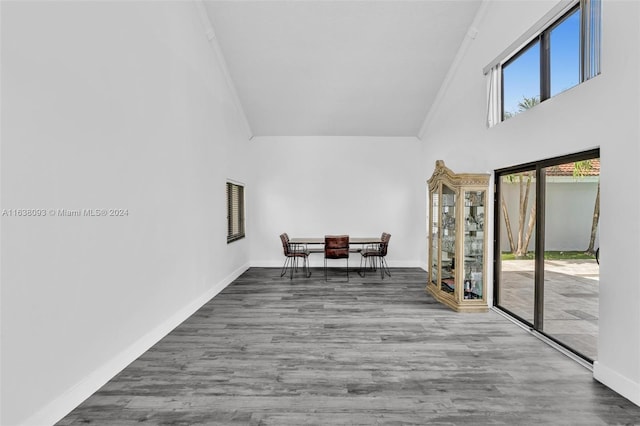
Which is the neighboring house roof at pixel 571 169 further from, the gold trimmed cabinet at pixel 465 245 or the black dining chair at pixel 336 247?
the black dining chair at pixel 336 247

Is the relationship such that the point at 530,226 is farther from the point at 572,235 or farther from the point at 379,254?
the point at 379,254

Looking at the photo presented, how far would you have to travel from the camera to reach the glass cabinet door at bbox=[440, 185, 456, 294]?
194 inches

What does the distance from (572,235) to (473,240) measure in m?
1.16

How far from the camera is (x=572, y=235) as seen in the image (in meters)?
3.90

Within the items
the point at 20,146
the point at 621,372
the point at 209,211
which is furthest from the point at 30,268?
the point at 621,372

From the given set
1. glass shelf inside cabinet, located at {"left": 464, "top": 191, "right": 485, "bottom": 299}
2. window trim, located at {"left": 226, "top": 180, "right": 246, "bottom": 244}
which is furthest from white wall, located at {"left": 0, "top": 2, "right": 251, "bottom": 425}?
glass shelf inside cabinet, located at {"left": 464, "top": 191, "right": 485, "bottom": 299}

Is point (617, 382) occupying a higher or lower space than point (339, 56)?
lower

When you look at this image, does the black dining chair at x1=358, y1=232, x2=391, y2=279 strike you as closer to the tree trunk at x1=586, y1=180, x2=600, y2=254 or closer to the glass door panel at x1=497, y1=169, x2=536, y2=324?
the glass door panel at x1=497, y1=169, x2=536, y2=324

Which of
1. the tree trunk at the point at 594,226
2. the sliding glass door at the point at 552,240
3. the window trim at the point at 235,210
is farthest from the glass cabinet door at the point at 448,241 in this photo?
the window trim at the point at 235,210

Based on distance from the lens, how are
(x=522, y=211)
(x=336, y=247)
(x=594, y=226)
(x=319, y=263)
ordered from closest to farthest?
(x=594, y=226) < (x=522, y=211) < (x=336, y=247) < (x=319, y=263)

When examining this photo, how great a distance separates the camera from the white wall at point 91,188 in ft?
6.75

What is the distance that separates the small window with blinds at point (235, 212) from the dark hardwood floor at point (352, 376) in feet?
8.38

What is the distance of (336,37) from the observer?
17.1ft

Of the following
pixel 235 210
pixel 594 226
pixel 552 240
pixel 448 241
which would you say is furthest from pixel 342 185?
pixel 594 226
